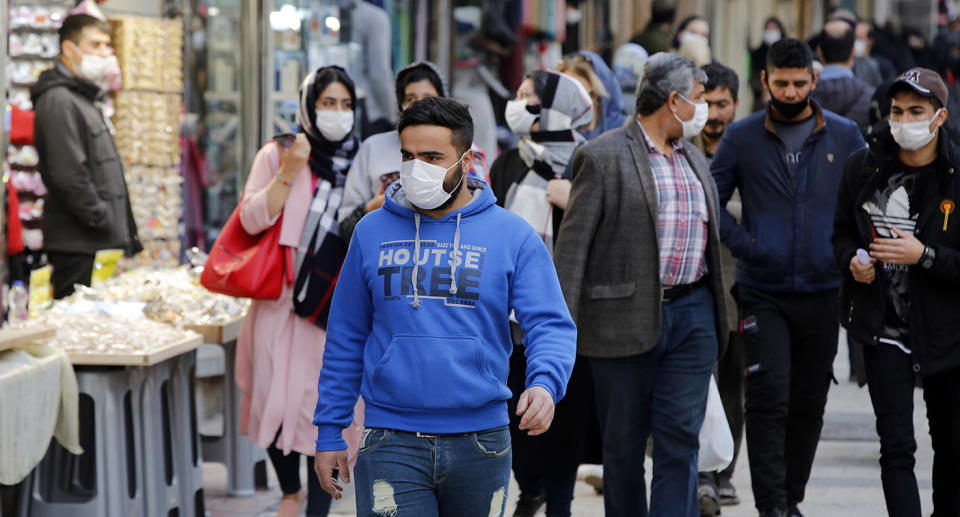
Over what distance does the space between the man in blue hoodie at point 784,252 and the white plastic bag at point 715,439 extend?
1.66ft

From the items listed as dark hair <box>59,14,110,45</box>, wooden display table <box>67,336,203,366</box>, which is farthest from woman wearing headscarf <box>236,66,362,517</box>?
dark hair <box>59,14,110,45</box>

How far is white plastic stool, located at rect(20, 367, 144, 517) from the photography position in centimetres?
567

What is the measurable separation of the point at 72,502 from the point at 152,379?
0.60 meters

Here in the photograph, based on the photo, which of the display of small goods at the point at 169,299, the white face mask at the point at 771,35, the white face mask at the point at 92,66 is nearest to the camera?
the display of small goods at the point at 169,299

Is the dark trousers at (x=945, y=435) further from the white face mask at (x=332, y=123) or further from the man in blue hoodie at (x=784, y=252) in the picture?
the white face mask at (x=332, y=123)

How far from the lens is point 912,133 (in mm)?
5480

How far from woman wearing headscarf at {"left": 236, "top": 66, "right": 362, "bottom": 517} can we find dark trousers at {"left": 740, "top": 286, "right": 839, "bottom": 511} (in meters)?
1.70

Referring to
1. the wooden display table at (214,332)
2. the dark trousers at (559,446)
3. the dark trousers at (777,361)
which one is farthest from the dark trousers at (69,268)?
the dark trousers at (777,361)

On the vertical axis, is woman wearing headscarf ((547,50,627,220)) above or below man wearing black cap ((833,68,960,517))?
above

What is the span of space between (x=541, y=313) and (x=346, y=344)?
54 centimetres

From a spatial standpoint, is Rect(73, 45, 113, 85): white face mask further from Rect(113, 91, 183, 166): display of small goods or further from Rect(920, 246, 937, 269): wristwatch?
Rect(920, 246, 937, 269): wristwatch

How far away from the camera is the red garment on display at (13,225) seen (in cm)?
804

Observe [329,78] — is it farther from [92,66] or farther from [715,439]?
[92,66]

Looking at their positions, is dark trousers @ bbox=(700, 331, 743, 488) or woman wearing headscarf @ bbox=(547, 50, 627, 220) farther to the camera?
woman wearing headscarf @ bbox=(547, 50, 627, 220)
